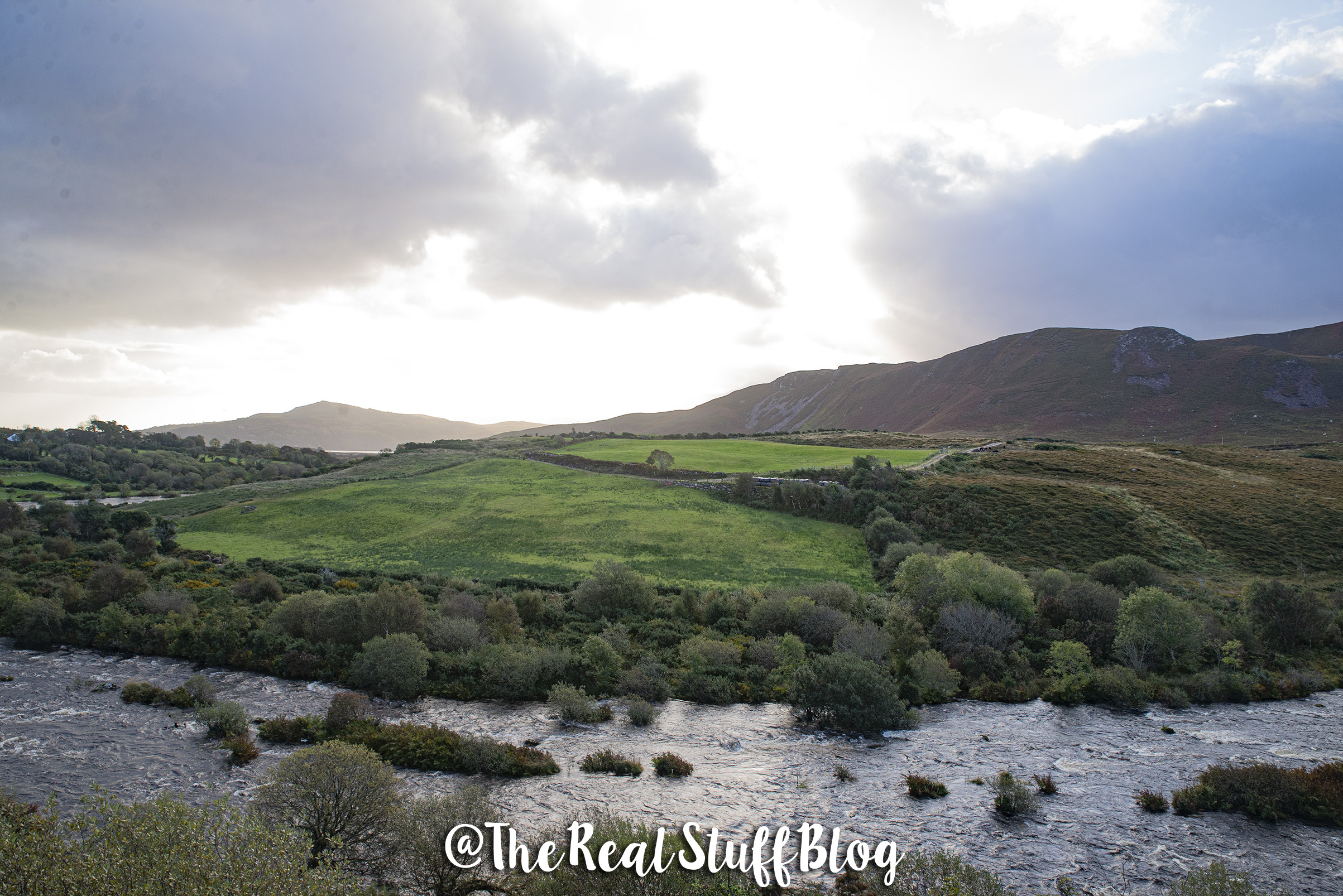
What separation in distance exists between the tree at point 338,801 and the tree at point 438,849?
2.69 feet

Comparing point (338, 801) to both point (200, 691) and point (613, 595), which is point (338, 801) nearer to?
point (200, 691)

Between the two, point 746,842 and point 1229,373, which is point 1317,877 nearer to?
point 746,842

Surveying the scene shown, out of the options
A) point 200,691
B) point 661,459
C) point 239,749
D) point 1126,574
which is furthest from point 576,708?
point 661,459

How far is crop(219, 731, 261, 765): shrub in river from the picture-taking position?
59.6 ft

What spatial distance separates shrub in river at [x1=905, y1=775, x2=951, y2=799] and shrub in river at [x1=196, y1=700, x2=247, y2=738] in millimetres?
20749

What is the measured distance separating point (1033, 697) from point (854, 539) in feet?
72.1

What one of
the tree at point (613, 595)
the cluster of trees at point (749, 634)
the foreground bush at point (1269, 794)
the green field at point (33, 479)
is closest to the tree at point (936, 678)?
the cluster of trees at point (749, 634)

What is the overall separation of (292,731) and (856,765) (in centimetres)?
1822

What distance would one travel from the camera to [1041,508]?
49.2 m

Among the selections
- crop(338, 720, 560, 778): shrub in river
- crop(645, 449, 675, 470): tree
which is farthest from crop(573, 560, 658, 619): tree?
crop(645, 449, 675, 470): tree

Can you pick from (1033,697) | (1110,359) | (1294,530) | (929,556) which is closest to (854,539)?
(929,556)

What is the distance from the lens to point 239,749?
60.2 ft

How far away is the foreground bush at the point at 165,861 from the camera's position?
8.08 meters

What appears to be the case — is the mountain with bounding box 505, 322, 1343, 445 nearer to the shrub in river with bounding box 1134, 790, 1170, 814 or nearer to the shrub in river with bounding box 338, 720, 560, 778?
the shrub in river with bounding box 1134, 790, 1170, 814
